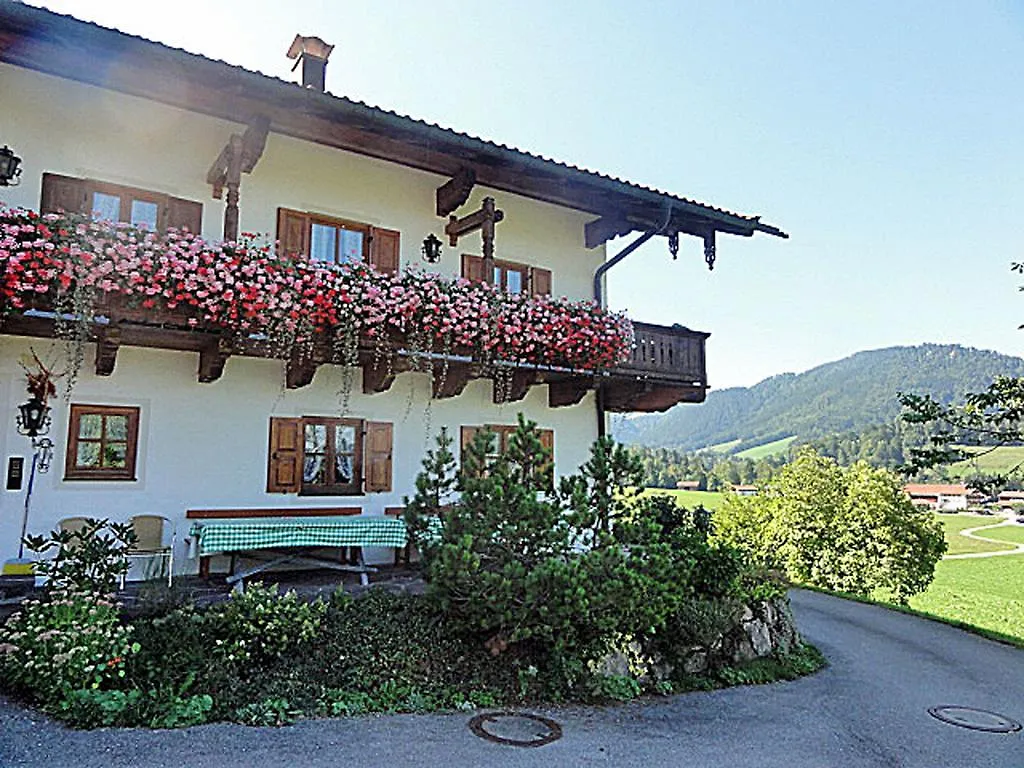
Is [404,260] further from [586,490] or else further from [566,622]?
[566,622]

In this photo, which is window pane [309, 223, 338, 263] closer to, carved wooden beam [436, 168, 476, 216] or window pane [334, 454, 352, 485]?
carved wooden beam [436, 168, 476, 216]

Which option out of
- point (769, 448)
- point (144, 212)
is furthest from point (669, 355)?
point (769, 448)

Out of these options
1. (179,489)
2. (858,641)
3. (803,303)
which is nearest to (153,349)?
(179,489)

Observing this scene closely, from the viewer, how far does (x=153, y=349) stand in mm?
9359

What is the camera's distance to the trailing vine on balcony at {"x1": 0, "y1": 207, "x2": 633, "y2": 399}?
7.58m

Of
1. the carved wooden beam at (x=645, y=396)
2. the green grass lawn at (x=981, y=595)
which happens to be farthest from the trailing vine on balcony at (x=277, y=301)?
the green grass lawn at (x=981, y=595)

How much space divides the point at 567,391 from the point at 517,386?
3.45 ft

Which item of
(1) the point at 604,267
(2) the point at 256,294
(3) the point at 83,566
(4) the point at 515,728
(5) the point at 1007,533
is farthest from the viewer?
(5) the point at 1007,533

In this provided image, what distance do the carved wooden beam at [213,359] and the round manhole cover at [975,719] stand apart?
27.6 feet

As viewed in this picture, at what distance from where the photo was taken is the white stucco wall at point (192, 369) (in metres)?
8.75

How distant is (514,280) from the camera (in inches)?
492

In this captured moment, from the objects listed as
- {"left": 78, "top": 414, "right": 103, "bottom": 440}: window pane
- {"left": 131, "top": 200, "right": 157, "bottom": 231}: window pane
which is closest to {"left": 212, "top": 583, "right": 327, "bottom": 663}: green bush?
{"left": 78, "top": 414, "right": 103, "bottom": 440}: window pane

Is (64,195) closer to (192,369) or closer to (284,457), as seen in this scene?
(192,369)

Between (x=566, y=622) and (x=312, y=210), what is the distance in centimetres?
686
